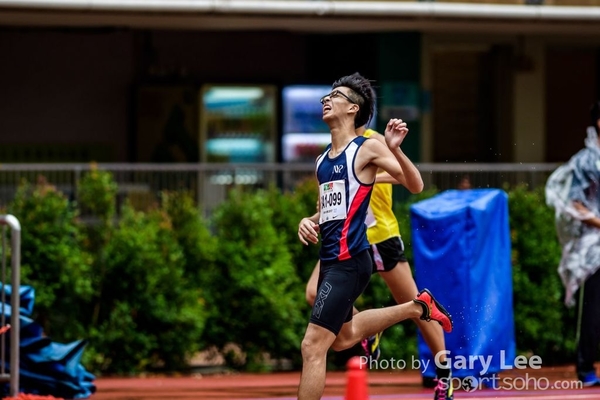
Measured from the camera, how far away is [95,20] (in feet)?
50.5

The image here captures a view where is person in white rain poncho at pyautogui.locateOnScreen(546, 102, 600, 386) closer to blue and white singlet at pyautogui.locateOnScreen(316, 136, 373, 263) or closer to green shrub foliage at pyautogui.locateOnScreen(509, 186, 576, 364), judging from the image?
green shrub foliage at pyautogui.locateOnScreen(509, 186, 576, 364)

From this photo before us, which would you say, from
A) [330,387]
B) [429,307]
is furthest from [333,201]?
[330,387]

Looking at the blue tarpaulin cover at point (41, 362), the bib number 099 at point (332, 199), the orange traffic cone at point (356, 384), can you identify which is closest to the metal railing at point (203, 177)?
the blue tarpaulin cover at point (41, 362)

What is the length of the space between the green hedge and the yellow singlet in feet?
8.59

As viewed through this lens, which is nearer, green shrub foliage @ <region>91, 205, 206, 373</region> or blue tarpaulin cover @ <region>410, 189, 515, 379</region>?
blue tarpaulin cover @ <region>410, 189, 515, 379</region>

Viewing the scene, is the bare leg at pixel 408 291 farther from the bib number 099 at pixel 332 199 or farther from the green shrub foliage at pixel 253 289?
the green shrub foliage at pixel 253 289

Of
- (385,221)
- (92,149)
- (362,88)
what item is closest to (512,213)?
(385,221)

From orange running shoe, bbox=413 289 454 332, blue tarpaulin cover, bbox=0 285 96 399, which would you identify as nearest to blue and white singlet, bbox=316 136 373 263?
orange running shoe, bbox=413 289 454 332

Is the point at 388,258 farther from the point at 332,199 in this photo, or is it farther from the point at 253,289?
the point at 253,289

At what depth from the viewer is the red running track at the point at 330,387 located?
9.41 m

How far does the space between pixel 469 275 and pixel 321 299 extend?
8.77ft

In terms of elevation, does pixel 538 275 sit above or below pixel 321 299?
below

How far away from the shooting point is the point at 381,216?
890 centimetres

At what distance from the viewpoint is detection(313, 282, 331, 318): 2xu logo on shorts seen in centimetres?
710
